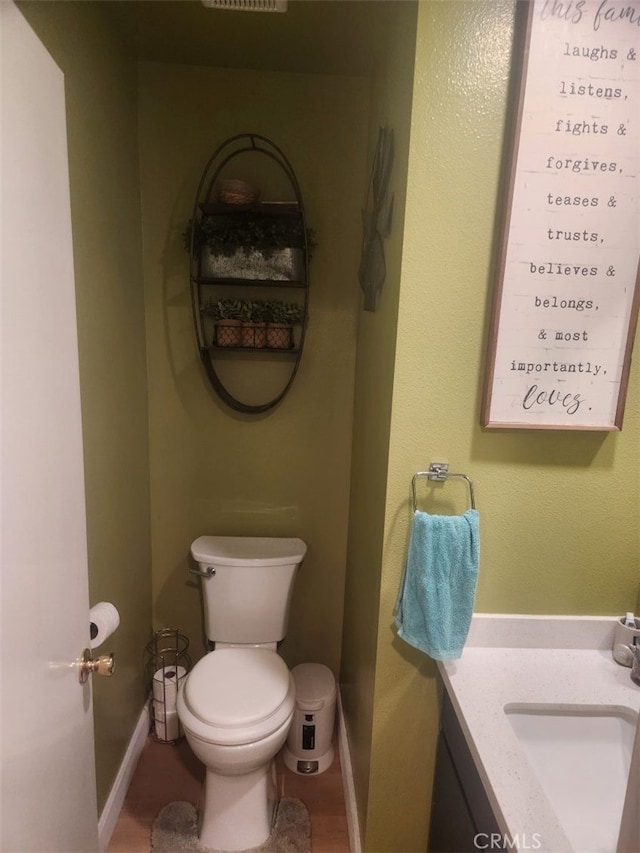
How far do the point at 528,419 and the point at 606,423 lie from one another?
188 millimetres

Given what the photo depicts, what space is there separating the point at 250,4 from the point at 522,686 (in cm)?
184

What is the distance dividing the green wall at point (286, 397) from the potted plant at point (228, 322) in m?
0.15

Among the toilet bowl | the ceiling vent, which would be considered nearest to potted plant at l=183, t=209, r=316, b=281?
the ceiling vent

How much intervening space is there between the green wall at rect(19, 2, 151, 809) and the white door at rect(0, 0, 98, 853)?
1.40 ft

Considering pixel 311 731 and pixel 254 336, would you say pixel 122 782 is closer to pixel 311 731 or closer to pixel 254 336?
pixel 311 731

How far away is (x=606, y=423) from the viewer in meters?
1.15

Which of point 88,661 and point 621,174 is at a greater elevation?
point 621,174

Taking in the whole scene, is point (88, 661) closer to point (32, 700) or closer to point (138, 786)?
point (32, 700)

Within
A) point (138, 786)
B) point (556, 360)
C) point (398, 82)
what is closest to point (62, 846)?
point (138, 786)

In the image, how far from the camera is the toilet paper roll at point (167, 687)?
188 cm

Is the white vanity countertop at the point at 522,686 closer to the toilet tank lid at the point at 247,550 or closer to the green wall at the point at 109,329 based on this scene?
the toilet tank lid at the point at 247,550

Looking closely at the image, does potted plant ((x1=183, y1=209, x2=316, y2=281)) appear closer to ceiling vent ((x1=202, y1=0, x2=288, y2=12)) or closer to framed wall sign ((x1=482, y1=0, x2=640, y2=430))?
ceiling vent ((x1=202, y1=0, x2=288, y2=12))

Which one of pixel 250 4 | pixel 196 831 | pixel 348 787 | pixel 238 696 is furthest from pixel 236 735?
pixel 250 4

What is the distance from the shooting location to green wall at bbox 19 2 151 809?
4.09 ft
